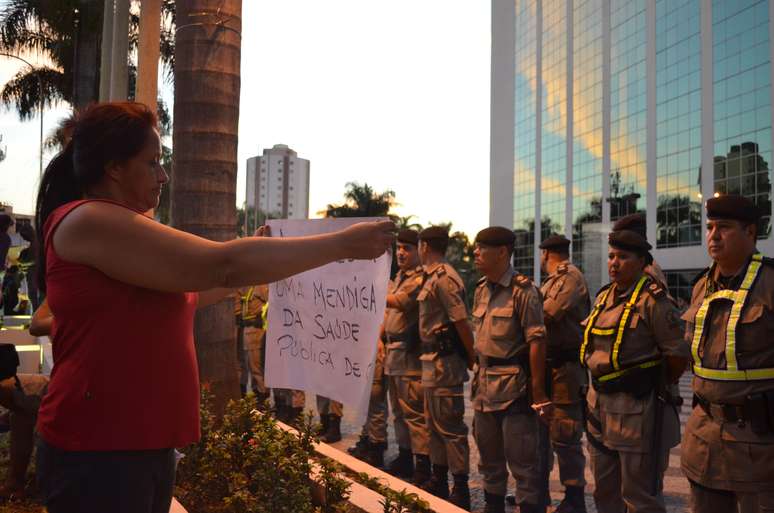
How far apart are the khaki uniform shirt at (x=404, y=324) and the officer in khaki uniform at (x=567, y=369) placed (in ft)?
3.83

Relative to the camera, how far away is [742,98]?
35.1 metres

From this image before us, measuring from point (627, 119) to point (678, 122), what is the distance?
527cm

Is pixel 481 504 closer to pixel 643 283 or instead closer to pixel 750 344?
pixel 643 283

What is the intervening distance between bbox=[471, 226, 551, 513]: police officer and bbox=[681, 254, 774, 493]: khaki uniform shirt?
1.55m

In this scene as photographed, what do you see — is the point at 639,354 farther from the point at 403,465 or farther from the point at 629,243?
the point at 403,465

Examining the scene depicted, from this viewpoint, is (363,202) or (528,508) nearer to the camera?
(528,508)

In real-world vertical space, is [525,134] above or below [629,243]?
above

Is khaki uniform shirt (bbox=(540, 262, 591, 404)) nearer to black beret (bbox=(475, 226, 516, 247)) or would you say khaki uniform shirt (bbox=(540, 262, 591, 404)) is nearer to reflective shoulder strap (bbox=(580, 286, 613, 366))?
black beret (bbox=(475, 226, 516, 247))

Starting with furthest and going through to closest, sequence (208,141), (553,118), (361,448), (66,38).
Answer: (553,118)
(66,38)
(361,448)
(208,141)

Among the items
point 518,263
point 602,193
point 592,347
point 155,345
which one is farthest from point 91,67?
point 518,263

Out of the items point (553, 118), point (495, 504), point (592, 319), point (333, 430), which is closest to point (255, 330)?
point (333, 430)

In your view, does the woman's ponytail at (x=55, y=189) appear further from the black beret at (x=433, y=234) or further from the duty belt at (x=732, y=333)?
the black beret at (x=433, y=234)

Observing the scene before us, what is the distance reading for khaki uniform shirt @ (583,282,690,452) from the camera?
435 cm

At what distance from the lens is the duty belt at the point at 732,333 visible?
11.4ft
